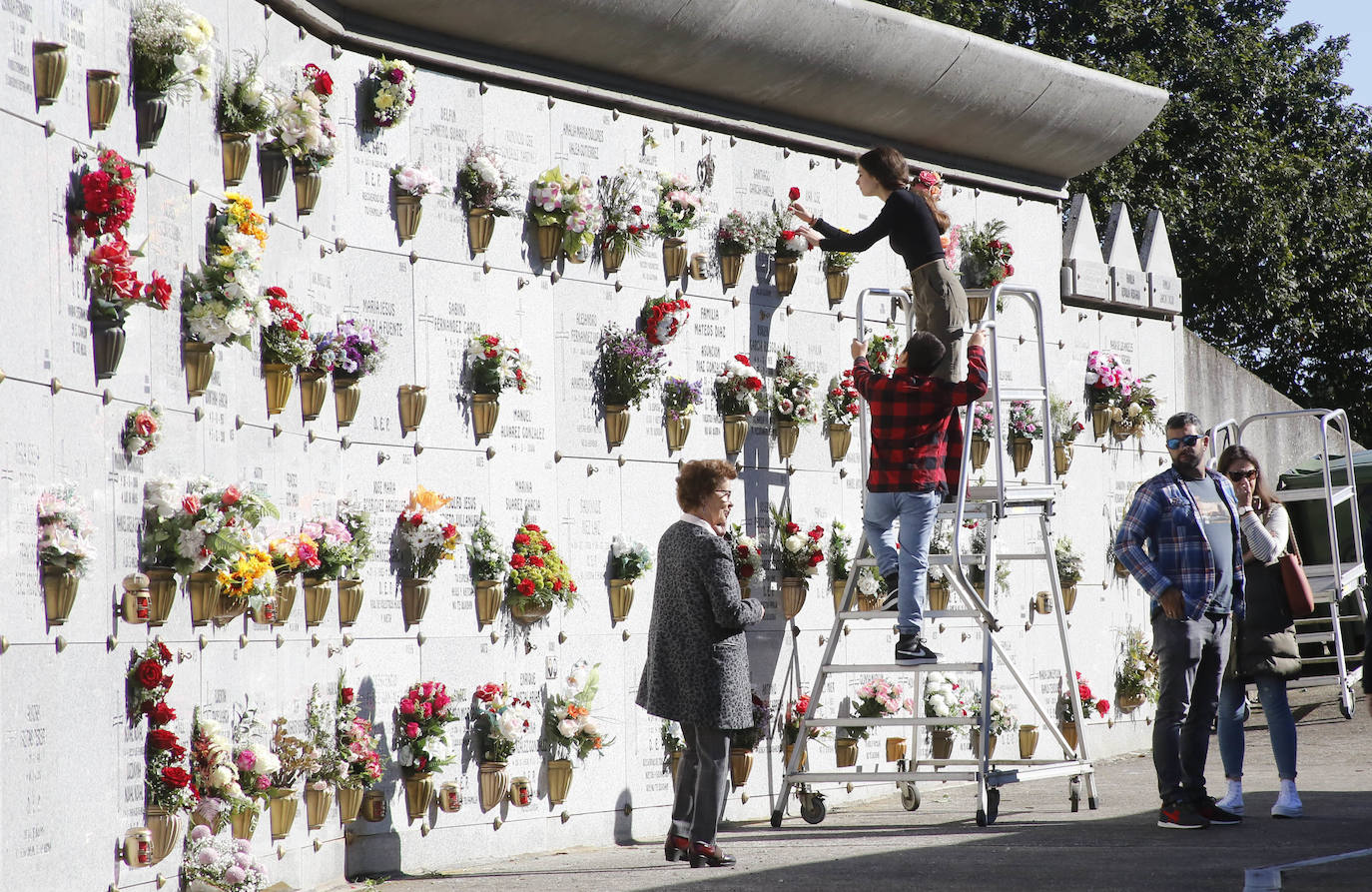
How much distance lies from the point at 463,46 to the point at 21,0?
106 inches

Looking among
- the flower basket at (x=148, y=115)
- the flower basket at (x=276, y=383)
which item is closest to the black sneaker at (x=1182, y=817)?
the flower basket at (x=276, y=383)

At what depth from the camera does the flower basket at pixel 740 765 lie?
785 cm

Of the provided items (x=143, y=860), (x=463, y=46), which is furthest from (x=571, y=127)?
(x=143, y=860)

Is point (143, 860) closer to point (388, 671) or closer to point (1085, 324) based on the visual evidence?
point (388, 671)

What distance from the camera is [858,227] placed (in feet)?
29.0

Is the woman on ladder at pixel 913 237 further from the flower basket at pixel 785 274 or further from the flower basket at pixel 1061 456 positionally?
A: the flower basket at pixel 1061 456

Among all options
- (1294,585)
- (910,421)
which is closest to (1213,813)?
(1294,585)

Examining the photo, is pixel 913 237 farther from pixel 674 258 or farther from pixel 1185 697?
pixel 1185 697

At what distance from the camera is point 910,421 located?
7.34m

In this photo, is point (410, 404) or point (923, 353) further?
point (923, 353)

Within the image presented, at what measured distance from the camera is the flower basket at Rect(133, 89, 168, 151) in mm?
5344

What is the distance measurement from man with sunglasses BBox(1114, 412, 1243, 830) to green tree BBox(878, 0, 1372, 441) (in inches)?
615

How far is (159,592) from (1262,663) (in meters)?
4.97

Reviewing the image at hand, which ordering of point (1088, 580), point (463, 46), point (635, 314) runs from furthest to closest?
1. point (1088, 580)
2. point (635, 314)
3. point (463, 46)
